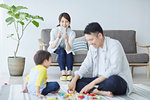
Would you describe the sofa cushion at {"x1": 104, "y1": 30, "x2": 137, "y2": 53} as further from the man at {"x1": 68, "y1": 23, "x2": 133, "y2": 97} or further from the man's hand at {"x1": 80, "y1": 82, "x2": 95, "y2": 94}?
the man's hand at {"x1": 80, "y1": 82, "x2": 95, "y2": 94}

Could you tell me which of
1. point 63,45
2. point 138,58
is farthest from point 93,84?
point 138,58

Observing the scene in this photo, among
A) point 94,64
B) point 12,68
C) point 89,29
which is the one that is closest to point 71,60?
point 12,68

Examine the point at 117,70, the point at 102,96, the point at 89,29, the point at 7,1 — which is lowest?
the point at 102,96

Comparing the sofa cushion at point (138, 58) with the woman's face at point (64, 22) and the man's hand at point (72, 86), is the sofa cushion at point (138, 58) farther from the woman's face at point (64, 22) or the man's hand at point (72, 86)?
the man's hand at point (72, 86)

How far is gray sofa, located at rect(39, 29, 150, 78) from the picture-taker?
458cm

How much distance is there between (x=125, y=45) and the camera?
5.26m

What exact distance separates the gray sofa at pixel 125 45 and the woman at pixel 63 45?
0.14 m

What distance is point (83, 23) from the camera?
18.4 ft

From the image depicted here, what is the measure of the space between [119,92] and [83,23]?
2967 millimetres

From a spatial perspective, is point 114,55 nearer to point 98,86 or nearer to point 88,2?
point 98,86

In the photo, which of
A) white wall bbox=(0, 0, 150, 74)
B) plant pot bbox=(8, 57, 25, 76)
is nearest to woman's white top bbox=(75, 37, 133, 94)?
plant pot bbox=(8, 57, 25, 76)

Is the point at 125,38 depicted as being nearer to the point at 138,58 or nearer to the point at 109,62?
the point at 138,58

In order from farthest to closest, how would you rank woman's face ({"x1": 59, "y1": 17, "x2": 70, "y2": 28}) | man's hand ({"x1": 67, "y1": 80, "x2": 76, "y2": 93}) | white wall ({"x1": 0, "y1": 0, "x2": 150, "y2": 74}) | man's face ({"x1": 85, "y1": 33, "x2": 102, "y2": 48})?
white wall ({"x1": 0, "y1": 0, "x2": 150, "y2": 74}) → woman's face ({"x1": 59, "y1": 17, "x2": 70, "y2": 28}) → man's hand ({"x1": 67, "y1": 80, "x2": 76, "y2": 93}) → man's face ({"x1": 85, "y1": 33, "x2": 102, "y2": 48})

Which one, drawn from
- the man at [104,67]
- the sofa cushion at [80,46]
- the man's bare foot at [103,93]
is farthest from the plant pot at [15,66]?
the man's bare foot at [103,93]
